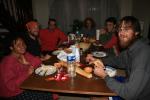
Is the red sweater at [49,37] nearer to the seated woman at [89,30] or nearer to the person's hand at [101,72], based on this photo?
the seated woman at [89,30]

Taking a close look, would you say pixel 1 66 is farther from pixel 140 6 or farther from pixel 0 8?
pixel 140 6

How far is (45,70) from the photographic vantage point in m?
2.19

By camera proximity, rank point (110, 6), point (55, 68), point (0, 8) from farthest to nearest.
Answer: point (110, 6) < point (0, 8) < point (55, 68)

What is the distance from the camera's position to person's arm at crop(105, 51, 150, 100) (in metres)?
1.52

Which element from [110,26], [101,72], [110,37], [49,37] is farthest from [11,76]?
[110,26]

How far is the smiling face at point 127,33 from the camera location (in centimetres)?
172

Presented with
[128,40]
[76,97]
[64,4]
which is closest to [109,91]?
[128,40]

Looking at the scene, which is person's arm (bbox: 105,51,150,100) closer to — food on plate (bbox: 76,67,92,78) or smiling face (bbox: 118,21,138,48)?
smiling face (bbox: 118,21,138,48)

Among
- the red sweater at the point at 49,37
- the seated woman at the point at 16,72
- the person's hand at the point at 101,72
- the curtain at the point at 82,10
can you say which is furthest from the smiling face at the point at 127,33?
the curtain at the point at 82,10

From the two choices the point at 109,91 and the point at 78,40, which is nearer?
the point at 109,91

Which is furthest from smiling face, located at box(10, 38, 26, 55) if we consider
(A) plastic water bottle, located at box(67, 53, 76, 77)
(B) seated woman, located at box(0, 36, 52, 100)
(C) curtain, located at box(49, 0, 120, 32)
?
(C) curtain, located at box(49, 0, 120, 32)

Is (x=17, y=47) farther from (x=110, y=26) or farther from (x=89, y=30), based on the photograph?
(x=89, y=30)

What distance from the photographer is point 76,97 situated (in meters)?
3.19

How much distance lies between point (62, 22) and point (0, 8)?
2.03 m
